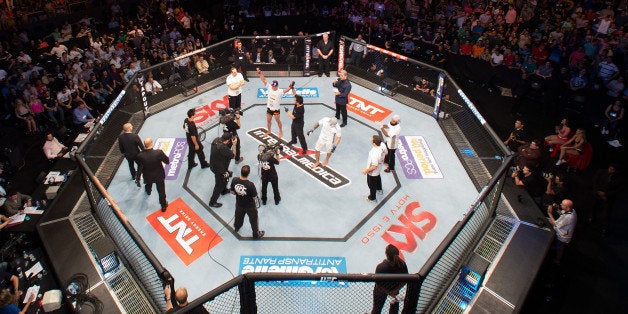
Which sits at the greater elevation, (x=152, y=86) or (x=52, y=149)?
(x=152, y=86)

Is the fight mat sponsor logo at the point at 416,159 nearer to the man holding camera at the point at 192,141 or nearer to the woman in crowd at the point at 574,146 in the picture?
the woman in crowd at the point at 574,146

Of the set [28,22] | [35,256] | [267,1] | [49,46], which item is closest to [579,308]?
[35,256]

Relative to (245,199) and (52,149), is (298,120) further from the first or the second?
(52,149)

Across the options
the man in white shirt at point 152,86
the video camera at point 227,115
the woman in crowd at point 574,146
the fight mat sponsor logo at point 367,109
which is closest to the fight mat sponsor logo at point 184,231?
the video camera at point 227,115

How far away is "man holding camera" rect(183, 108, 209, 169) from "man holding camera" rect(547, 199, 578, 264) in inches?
296

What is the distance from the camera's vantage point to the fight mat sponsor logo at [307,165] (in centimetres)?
1043

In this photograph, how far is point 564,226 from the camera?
8023 millimetres

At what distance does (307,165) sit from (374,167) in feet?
7.89

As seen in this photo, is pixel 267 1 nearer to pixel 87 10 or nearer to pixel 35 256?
pixel 87 10

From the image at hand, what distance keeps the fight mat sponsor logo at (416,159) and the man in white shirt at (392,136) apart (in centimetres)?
44

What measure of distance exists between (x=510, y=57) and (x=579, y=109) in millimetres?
2820

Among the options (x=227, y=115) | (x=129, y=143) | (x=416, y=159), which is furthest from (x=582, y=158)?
(x=129, y=143)

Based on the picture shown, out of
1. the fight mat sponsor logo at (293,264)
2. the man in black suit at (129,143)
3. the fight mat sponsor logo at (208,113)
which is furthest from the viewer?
the fight mat sponsor logo at (208,113)

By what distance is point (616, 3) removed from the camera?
15.6 m
